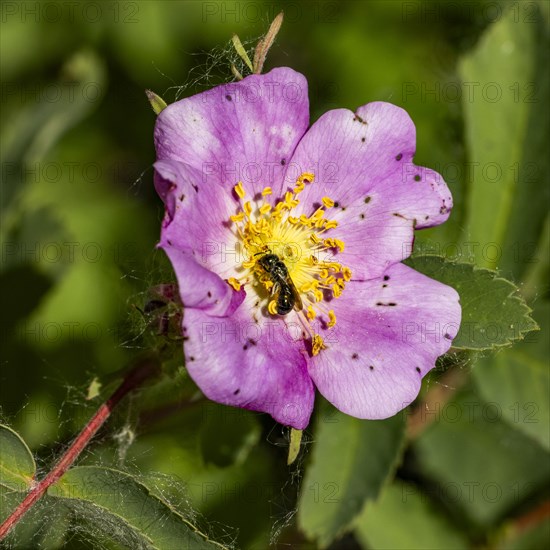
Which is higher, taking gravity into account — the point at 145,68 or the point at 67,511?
the point at 145,68

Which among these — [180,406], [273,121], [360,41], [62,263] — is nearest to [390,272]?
[273,121]

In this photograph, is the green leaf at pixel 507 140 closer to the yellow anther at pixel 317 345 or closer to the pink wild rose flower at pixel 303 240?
the pink wild rose flower at pixel 303 240

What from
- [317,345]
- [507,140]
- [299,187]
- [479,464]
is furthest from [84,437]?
[479,464]

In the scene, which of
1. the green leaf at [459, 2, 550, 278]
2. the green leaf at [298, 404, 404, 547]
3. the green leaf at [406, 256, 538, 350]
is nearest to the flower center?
the green leaf at [406, 256, 538, 350]

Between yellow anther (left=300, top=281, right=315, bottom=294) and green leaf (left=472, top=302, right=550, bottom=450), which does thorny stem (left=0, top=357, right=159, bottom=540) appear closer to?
yellow anther (left=300, top=281, right=315, bottom=294)

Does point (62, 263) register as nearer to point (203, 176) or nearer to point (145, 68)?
point (145, 68)

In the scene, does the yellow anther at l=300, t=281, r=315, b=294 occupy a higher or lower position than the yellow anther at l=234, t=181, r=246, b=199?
lower
